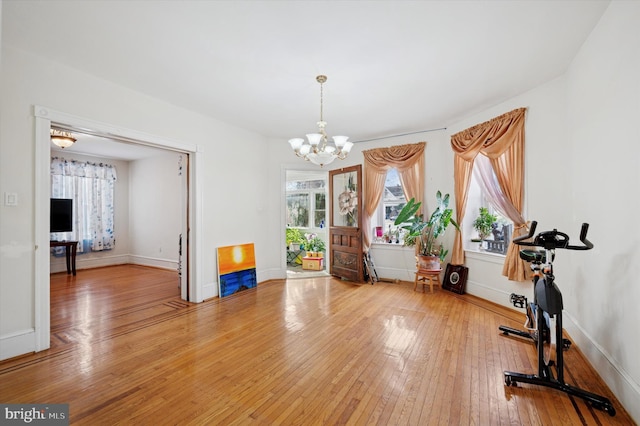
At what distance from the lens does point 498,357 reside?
2633 mm

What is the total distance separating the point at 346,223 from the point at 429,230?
1.64m

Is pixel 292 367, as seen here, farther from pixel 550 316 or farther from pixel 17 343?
pixel 17 343

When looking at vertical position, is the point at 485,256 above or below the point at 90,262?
above

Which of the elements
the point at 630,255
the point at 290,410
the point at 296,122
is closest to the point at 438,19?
the point at 630,255

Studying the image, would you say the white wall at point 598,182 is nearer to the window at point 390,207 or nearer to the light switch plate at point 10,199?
the window at point 390,207

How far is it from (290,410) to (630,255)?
2.60 metres

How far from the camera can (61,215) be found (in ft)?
19.8

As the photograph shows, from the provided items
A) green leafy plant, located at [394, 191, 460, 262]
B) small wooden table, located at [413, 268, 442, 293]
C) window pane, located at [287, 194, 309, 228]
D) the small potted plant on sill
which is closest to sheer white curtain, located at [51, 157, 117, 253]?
window pane, located at [287, 194, 309, 228]

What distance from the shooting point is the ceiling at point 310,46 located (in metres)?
2.15

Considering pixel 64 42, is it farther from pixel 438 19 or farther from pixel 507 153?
pixel 507 153

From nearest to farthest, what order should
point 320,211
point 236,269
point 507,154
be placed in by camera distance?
point 507,154 < point 236,269 < point 320,211

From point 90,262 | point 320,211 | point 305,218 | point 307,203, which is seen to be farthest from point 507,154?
point 90,262

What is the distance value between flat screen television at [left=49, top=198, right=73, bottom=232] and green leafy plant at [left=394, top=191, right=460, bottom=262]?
22.8 ft

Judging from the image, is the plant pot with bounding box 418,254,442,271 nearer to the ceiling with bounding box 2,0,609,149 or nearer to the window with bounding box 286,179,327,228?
the ceiling with bounding box 2,0,609,149
